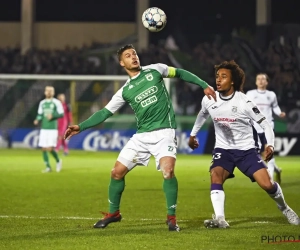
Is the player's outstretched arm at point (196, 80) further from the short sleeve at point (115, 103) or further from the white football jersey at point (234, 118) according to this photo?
the short sleeve at point (115, 103)

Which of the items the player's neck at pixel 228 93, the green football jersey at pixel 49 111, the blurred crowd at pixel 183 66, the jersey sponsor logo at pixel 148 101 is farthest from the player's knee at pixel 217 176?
the blurred crowd at pixel 183 66

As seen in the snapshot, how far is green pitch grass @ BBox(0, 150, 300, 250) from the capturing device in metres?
8.70

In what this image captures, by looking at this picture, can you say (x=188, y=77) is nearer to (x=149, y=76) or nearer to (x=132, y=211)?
(x=149, y=76)

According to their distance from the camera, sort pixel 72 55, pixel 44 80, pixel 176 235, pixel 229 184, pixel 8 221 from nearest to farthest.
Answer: pixel 176 235, pixel 8 221, pixel 229 184, pixel 44 80, pixel 72 55

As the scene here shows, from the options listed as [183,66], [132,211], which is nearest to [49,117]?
[132,211]

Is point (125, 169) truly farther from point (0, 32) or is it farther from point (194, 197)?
point (0, 32)

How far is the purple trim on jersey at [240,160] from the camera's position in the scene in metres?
9.74

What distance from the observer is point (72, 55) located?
35969 millimetres

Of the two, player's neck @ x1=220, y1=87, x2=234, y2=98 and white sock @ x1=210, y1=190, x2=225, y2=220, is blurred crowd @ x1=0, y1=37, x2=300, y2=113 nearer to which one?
player's neck @ x1=220, y1=87, x2=234, y2=98

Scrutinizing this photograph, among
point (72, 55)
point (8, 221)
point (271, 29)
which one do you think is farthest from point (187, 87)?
point (8, 221)

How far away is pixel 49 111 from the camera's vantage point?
66.6ft

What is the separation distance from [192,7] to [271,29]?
8090 millimetres

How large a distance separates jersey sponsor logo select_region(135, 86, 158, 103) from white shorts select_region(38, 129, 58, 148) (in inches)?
409

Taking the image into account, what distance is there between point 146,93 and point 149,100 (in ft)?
0.29
